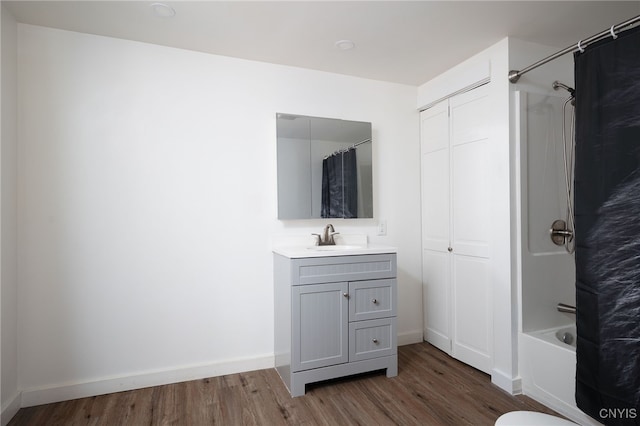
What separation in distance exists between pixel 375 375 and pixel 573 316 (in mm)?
1438

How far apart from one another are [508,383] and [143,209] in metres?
2.67

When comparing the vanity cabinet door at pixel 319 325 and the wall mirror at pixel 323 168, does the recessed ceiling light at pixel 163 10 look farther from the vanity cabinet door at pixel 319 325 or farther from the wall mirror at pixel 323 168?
the vanity cabinet door at pixel 319 325

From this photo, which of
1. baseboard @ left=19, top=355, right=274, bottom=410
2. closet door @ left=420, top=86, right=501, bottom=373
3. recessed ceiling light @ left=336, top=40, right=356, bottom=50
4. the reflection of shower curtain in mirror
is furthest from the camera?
the reflection of shower curtain in mirror

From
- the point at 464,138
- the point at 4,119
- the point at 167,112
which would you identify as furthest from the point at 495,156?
the point at 4,119

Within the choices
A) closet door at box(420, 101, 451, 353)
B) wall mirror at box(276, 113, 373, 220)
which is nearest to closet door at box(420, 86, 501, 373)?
closet door at box(420, 101, 451, 353)

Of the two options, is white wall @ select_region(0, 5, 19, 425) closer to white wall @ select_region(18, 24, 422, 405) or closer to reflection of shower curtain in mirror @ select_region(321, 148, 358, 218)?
white wall @ select_region(18, 24, 422, 405)

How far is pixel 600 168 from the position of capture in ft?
5.48

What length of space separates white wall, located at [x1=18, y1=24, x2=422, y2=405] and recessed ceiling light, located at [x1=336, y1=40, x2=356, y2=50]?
428 millimetres

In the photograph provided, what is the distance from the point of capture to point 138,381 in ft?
7.42

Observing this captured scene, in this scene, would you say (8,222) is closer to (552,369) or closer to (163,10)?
(163,10)

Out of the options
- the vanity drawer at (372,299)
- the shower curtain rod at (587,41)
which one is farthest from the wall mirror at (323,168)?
the shower curtain rod at (587,41)

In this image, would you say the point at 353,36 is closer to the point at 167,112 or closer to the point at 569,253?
Result: the point at 167,112

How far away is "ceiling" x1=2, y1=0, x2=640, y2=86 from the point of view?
1918 mm

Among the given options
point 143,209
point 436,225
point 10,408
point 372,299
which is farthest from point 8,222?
point 436,225
